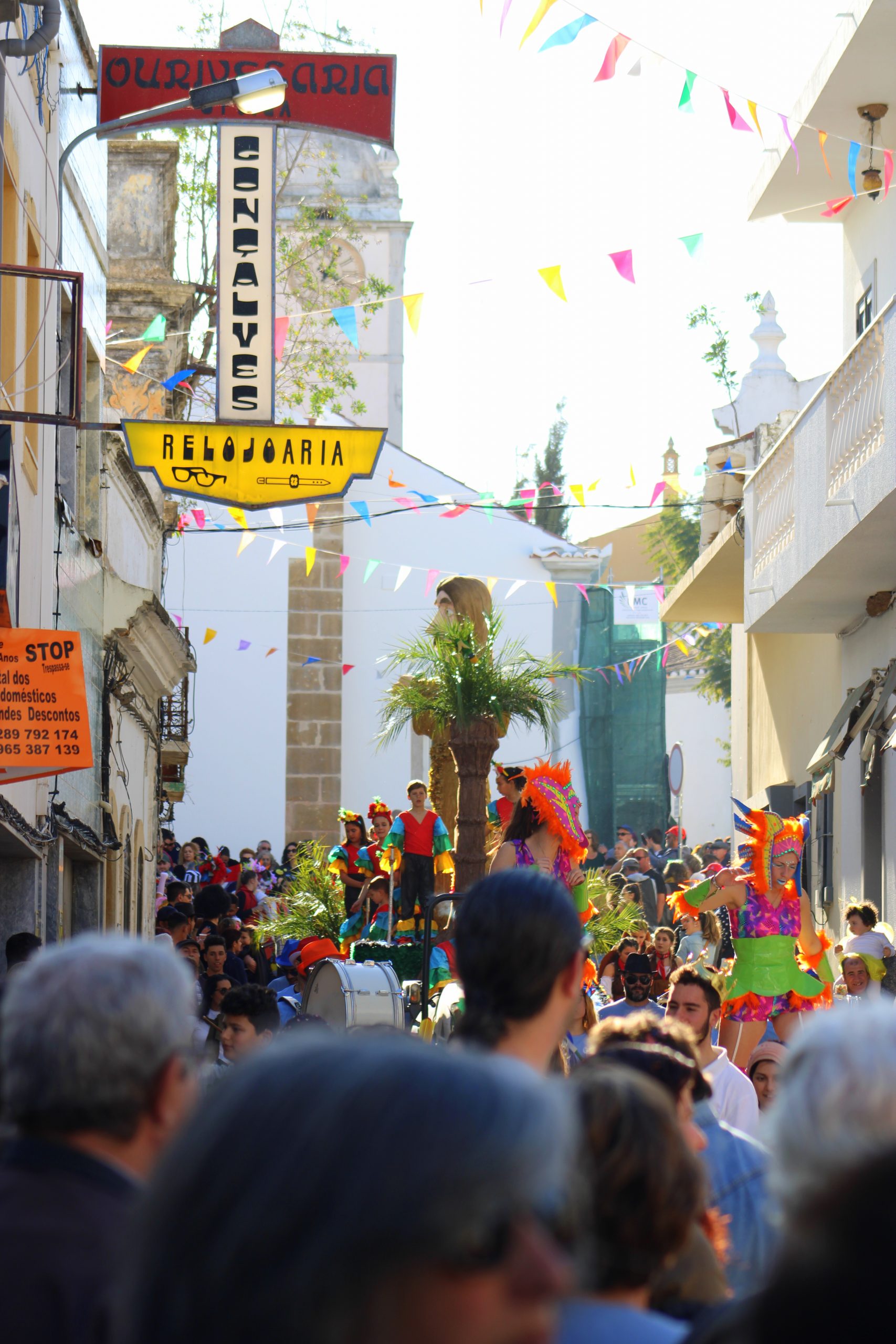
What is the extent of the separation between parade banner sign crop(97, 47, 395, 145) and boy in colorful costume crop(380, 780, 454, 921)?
488 centimetres

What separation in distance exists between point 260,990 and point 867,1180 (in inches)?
237

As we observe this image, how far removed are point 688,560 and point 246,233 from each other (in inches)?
1253

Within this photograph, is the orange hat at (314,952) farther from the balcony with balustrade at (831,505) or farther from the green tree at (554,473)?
the green tree at (554,473)

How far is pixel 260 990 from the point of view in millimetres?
7312

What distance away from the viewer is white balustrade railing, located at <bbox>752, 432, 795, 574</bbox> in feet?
54.7

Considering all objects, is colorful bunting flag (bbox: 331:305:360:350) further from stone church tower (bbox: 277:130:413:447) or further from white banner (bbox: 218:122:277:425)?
stone church tower (bbox: 277:130:413:447)

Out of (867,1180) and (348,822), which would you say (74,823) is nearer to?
(348,822)

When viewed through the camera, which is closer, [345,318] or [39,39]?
[39,39]

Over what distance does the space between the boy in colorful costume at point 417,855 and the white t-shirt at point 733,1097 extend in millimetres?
7883

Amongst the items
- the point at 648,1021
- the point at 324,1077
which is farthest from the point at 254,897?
the point at 324,1077

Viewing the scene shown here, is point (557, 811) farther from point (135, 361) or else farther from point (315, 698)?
point (315, 698)

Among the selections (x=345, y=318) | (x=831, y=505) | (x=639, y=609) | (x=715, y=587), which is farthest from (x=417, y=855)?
(x=639, y=609)

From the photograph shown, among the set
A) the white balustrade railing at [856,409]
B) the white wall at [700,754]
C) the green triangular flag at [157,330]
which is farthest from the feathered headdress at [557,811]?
the white wall at [700,754]

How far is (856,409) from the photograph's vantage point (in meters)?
13.8
